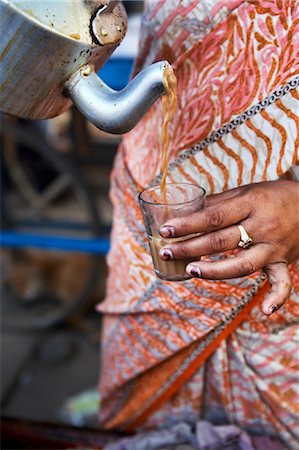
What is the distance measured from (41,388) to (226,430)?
1.41m

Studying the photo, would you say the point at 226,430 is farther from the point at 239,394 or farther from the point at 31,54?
the point at 31,54

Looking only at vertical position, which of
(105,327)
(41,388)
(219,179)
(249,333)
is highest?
(219,179)

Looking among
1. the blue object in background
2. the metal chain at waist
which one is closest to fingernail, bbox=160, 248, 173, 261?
the metal chain at waist

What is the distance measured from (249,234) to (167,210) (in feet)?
0.41

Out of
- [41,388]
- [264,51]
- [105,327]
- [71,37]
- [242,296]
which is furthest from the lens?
[41,388]

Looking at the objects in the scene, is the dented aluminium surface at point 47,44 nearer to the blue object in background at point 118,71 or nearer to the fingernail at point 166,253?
the fingernail at point 166,253

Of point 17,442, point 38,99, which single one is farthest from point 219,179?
point 17,442

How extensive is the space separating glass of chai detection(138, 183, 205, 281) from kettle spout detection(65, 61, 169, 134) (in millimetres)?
131

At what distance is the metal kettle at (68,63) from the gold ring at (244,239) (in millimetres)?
212

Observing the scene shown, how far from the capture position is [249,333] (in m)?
1.14

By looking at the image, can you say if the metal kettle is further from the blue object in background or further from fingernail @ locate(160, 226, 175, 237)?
the blue object in background

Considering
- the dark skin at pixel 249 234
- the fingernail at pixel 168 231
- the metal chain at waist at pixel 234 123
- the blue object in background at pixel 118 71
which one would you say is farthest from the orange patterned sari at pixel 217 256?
the blue object in background at pixel 118 71

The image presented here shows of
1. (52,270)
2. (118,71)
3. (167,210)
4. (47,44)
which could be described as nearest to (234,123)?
(167,210)

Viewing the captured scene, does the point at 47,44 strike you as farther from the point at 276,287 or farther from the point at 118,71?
the point at 118,71
